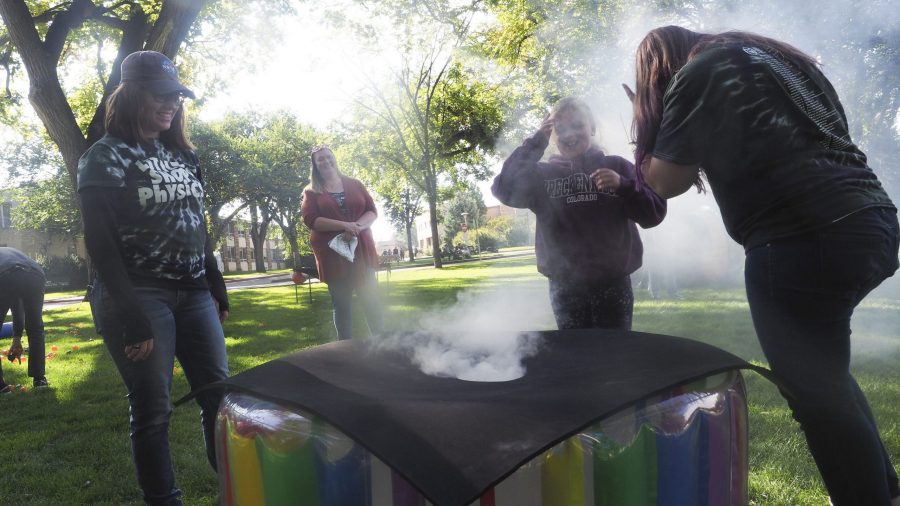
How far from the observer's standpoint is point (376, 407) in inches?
49.1

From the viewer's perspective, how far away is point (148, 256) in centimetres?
192

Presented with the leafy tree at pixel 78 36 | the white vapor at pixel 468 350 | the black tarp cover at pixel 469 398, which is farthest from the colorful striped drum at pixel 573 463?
the leafy tree at pixel 78 36

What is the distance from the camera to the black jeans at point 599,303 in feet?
7.89

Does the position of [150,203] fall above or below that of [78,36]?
below

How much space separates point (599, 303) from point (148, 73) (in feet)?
6.59

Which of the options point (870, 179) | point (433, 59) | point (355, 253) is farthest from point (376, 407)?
point (433, 59)

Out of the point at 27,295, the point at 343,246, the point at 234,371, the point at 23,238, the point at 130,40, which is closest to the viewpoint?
the point at 343,246

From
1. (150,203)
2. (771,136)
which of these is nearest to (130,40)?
(150,203)

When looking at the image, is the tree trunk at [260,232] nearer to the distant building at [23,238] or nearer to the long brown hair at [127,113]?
the distant building at [23,238]

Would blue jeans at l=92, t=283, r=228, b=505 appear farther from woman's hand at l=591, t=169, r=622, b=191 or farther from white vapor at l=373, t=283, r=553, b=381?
woman's hand at l=591, t=169, r=622, b=191

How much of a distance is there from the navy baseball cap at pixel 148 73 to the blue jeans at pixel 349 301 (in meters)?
2.05

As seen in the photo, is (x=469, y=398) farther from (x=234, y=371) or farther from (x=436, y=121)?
(x=436, y=121)

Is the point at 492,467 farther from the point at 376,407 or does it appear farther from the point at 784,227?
the point at 784,227

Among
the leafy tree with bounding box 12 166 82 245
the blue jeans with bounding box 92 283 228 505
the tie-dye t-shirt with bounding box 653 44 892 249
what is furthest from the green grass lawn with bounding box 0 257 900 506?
the leafy tree with bounding box 12 166 82 245
